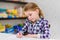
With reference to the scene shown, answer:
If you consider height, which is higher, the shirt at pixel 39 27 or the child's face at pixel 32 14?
the child's face at pixel 32 14

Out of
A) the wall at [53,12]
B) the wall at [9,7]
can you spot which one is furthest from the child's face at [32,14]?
the wall at [53,12]

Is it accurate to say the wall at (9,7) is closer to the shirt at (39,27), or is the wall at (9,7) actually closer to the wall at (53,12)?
the wall at (53,12)

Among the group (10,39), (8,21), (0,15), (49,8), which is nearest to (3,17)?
(0,15)

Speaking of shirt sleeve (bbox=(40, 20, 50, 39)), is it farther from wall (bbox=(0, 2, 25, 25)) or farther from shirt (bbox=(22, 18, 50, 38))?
wall (bbox=(0, 2, 25, 25))

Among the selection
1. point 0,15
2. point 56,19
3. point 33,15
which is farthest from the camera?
point 56,19

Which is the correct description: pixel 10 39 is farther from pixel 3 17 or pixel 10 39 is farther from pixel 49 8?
pixel 49 8

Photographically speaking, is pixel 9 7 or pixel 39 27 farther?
pixel 9 7

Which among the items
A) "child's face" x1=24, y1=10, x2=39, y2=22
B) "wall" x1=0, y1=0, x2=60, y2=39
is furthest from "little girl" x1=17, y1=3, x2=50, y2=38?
"wall" x1=0, y1=0, x2=60, y2=39

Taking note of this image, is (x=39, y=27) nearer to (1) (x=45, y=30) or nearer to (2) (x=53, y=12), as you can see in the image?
(1) (x=45, y=30)

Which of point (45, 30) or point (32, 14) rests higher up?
point (32, 14)

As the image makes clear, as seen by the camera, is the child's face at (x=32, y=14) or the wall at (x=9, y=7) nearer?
the child's face at (x=32, y=14)

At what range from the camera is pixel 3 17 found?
8.02ft

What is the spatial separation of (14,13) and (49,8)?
693mm

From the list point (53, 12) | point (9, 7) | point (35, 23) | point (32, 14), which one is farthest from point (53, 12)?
point (32, 14)
